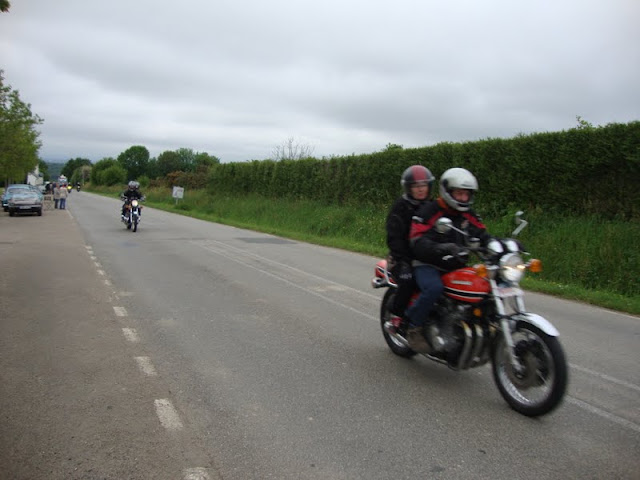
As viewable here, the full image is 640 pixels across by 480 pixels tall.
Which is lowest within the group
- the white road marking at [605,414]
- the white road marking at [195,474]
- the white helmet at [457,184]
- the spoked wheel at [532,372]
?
the white road marking at [195,474]

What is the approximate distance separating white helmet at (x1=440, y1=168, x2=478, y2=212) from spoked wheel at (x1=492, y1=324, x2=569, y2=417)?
1.16 meters

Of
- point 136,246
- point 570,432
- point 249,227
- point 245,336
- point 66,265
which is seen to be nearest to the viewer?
point 570,432

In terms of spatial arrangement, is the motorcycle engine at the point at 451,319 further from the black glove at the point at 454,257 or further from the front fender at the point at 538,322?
the front fender at the point at 538,322

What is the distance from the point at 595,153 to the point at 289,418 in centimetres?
1171

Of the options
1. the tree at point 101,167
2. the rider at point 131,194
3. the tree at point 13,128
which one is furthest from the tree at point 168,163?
the rider at point 131,194

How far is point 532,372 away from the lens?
13.4ft

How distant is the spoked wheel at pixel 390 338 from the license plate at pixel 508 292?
1.48 meters

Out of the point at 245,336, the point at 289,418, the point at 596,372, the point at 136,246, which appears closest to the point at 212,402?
the point at 289,418

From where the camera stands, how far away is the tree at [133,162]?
16388 centimetres

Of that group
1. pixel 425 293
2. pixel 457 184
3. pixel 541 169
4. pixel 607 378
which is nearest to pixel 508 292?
pixel 425 293

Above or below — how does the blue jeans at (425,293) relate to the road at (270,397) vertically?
above

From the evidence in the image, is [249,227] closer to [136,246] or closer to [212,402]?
[136,246]

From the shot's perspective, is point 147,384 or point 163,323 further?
point 163,323

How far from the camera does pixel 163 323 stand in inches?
264
